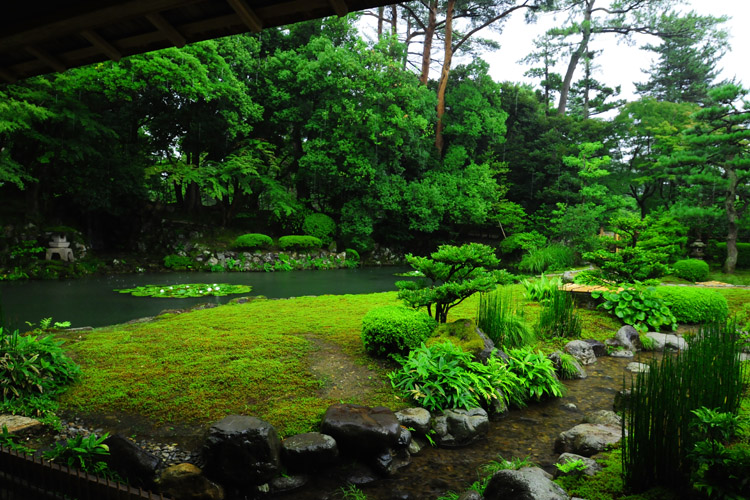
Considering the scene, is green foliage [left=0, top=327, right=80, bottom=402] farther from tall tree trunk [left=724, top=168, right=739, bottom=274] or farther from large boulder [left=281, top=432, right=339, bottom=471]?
tall tree trunk [left=724, top=168, right=739, bottom=274]

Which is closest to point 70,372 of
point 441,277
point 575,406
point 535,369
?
point 441,277

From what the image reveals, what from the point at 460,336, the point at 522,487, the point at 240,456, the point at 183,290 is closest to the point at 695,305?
the point at 460,336

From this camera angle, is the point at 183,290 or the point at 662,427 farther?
the point at 183,290

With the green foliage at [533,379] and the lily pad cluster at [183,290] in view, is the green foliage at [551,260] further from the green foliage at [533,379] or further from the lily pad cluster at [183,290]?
the green foliage at [533,379]

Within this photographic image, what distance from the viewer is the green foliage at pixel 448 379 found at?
375 centimetres

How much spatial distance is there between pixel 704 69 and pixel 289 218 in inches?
938

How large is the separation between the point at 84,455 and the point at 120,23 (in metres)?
2.93

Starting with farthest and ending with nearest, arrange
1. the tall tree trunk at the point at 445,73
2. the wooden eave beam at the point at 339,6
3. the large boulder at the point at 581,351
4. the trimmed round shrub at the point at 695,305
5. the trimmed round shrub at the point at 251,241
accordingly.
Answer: the tall tree trunk at the point at 445,73 → the trimmed round shrub at the point at 251,241 → the trimmed round shrub at the point at 695,305 → the large boulder at the point at 581,351 → the wooden eave beam at the point at 339,6

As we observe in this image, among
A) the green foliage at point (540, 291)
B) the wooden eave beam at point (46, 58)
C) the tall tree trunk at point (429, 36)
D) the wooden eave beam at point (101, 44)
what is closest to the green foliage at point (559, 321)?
the green foliage at point (540, 291)

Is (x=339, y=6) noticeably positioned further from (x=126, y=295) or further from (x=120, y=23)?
(x=126, y=295)

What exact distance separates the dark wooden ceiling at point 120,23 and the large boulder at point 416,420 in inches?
119

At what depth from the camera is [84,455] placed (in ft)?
8.66

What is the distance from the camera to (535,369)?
4363mm

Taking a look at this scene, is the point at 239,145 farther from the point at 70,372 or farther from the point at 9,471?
the point at 9,471
